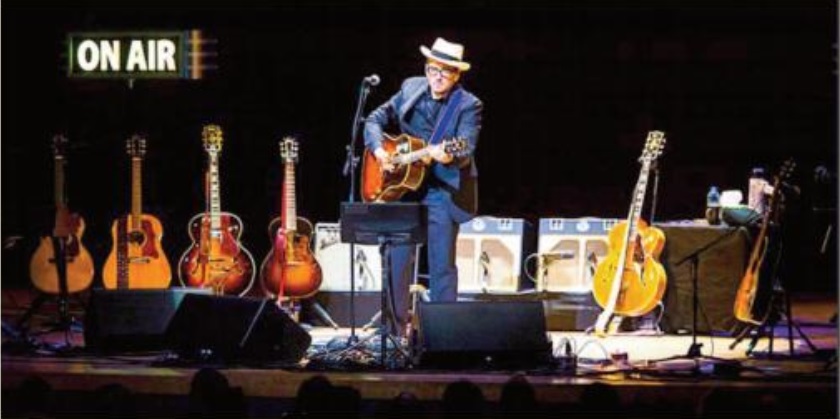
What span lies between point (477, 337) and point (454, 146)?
1217mm

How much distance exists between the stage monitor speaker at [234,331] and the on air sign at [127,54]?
4268 mm

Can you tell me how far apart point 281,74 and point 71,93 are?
75.0 inches

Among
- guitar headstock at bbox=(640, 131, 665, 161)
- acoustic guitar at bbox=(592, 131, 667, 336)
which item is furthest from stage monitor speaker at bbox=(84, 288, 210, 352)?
guitar headstock at bbox=(640, 131, 665, 161)

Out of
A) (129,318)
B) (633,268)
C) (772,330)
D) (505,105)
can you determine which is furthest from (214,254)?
(772,330)

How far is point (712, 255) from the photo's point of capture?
386 inches

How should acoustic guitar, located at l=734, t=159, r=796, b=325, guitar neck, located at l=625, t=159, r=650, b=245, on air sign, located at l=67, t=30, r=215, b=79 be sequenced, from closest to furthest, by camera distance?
1. acoustic guitar, located at l=734, t=159, r=796, b=325
2. guitar neck, located at l=625, t=159, r=650, b=245
3. on air sign, located at l=67, t=30, r=215, b=79

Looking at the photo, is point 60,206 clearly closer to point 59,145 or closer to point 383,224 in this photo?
point 59,145

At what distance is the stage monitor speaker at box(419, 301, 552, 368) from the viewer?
7613 millimetres

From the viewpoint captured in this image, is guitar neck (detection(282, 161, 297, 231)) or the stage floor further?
guitar neck (detection(282, 161, 297, 231))

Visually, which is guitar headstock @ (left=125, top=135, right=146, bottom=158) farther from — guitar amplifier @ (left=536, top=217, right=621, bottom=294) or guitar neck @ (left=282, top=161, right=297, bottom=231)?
guitar amplifier @ (left=536, top=217, right=621, bottom=294)

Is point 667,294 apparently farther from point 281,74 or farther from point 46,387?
point 46,387

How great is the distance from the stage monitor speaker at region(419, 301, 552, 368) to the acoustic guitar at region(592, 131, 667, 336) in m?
1.94

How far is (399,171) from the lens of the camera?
8516mm

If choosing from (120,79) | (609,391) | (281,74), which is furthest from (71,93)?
(609,391)
